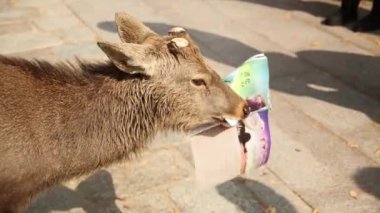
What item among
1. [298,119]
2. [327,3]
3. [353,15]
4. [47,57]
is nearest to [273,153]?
[298,119]

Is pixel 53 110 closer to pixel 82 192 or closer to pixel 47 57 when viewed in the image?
pixel 82 192

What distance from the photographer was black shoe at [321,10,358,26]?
8523 millimetres

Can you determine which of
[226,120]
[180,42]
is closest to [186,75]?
[180,42]

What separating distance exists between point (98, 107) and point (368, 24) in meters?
5.97

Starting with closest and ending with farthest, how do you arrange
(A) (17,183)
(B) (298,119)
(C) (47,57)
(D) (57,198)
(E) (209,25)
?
(A) (17,183), (D) (57,198), (B) (298,119), (C) (47,57), (E) (209,25)

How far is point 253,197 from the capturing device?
15.7 feet

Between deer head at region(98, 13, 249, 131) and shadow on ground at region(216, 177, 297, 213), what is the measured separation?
1150 mm

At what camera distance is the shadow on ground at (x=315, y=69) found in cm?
651

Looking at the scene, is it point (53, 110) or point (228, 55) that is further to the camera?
point (228, 55)

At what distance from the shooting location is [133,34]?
3.92 meters

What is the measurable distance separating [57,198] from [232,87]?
1.94 metres

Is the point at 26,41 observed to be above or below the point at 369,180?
above

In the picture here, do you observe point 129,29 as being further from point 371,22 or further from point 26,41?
point 371,22

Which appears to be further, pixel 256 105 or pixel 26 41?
pixel 26 41
